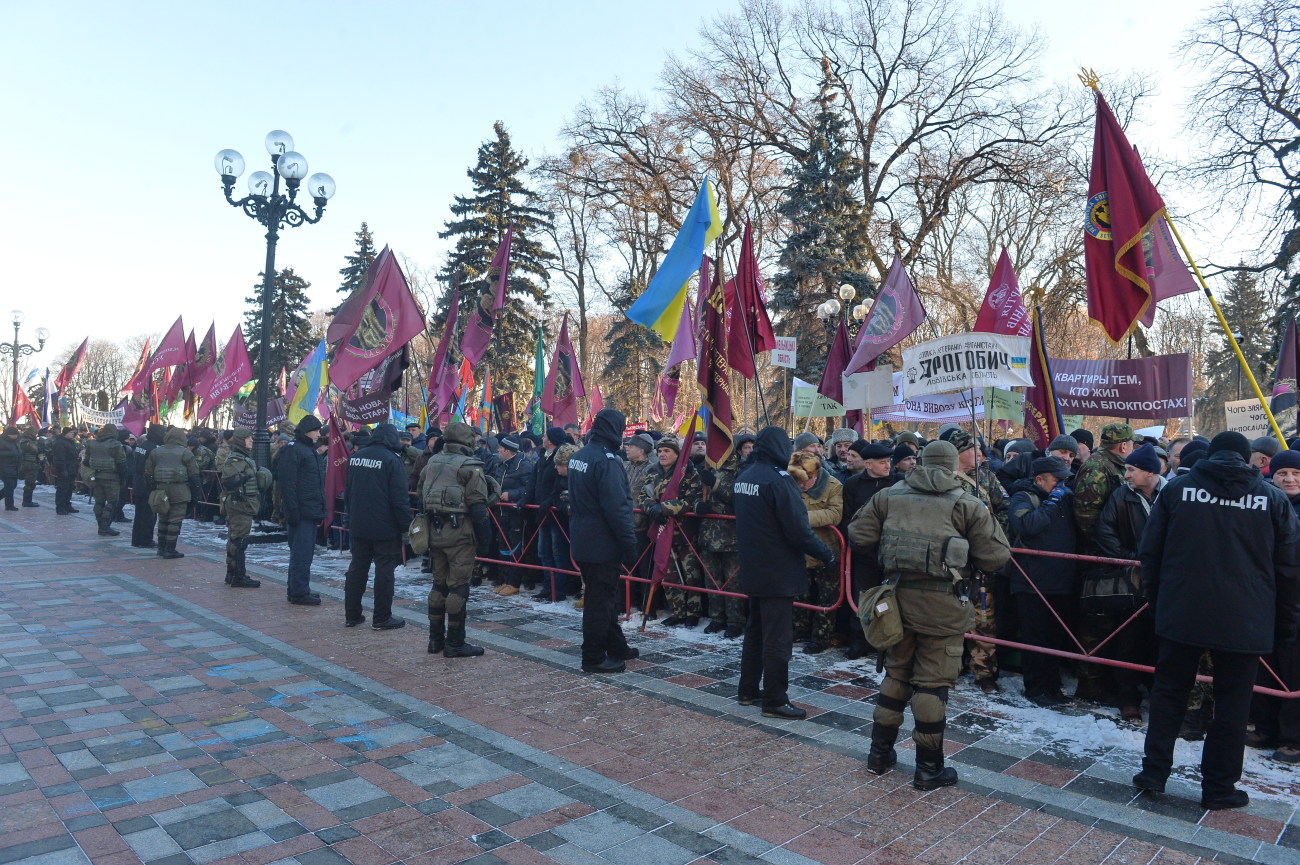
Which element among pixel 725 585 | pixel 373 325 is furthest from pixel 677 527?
pixel 373 325

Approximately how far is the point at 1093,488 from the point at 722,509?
329 cm

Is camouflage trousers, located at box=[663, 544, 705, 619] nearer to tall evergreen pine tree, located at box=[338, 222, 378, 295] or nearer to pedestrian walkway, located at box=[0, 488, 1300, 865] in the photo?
pedestrian walkway, located at box=[0, 488, 1300, 865]

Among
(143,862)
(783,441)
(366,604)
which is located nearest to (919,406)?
(783,441)

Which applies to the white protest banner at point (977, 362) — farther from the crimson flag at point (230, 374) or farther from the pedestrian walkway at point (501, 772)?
the crimson flag at point (230, 374)

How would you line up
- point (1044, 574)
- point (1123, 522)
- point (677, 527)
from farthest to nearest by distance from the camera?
point (677, 527), point (1044, 574), point (1123, 522)

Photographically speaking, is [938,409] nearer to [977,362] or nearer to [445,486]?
[977,362]

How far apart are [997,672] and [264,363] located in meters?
12.3

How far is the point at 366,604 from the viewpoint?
10320 mm

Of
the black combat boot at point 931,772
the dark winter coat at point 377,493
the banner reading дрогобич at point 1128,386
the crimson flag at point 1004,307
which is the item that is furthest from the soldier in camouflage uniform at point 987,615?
the dark winter coat at point 377,493

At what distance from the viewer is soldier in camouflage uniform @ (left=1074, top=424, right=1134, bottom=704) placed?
609cm

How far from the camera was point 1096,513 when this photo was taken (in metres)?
6.09

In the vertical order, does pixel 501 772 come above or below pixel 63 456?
below

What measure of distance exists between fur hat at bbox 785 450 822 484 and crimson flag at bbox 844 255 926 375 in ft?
8.99

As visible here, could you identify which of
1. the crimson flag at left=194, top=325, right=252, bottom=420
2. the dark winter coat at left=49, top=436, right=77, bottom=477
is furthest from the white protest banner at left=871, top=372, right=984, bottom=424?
the dark winter coat at left=49, top=436, right=77, bottom=477
